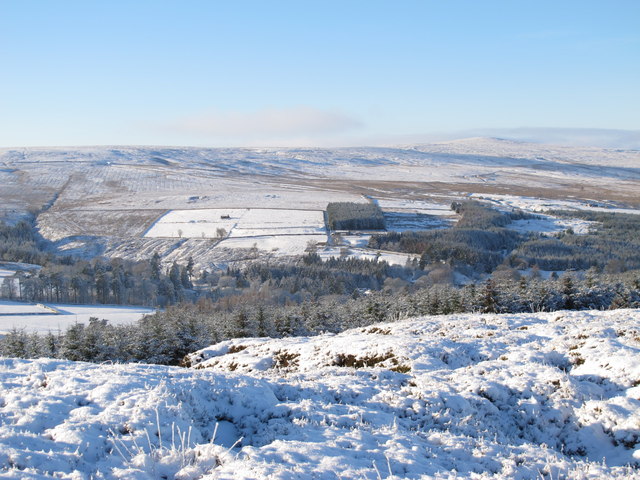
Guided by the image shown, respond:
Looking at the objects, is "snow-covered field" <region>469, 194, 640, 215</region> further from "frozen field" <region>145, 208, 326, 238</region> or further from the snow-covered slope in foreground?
A: the snow-covered slope in foreground

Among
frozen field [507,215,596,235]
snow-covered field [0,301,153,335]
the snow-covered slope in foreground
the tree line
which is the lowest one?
snow-covered field [0,301,153,335]

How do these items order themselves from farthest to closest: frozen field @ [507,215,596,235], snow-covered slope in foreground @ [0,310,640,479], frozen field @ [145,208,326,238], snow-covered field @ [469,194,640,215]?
snow-covered field @ [469,194,640,215]
frozen field @ [507,215,596,235]
frozen field @ [145,208,326,238]
snow-covered slope in foreground @ [0,310,640,479]

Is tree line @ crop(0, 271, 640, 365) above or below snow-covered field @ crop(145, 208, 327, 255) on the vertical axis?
above

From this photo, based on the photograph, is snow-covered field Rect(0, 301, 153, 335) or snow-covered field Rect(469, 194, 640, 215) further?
snow-covered field Rect(469, 194, 640, 215)

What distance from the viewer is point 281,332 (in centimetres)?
3603

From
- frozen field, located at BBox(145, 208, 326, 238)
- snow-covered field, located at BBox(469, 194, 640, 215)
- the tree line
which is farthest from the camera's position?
snow-covered field, located at BBox(469, 194, 640, 215)

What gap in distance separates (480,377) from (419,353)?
368cm

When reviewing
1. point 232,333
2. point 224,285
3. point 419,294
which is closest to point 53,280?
point 224,285

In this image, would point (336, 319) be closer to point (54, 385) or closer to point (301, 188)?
point (54, 385)

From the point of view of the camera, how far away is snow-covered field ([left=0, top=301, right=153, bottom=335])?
54.2 meters

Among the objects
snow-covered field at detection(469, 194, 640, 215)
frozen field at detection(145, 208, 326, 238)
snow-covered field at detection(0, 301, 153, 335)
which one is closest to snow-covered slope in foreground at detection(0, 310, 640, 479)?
snow-covered field at detection(0, 301, 153, 335)

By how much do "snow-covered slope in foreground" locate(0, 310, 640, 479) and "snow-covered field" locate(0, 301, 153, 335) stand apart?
46882 mm

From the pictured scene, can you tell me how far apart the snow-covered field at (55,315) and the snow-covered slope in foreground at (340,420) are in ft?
154

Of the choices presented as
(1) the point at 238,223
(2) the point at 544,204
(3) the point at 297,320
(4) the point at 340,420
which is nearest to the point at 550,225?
(2) the point at 544,204
